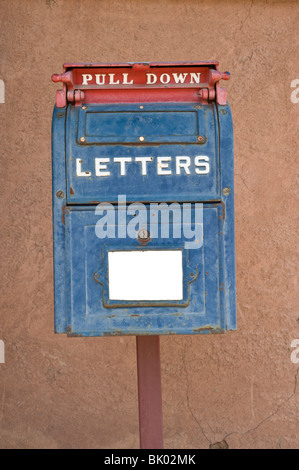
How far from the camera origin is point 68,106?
2125mm

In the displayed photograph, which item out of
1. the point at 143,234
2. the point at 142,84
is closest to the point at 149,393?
the point at 143,234

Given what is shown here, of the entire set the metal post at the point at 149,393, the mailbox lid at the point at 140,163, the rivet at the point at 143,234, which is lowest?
the metal post at the point at 149,393

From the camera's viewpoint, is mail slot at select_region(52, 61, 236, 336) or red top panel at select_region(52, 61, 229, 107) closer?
mail slot at select_region(52, 61, 236, 336)

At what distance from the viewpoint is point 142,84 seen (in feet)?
7.09

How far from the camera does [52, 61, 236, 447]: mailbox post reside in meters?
2.01

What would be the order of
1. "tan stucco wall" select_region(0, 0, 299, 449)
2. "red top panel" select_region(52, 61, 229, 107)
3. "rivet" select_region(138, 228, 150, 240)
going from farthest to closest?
"tan stucco wall" select_region(0, 0, 299, 449) < "red top panel" select_region(52, 61, 229, 107) < "rivet" select_region(138, 228, 150, 240)

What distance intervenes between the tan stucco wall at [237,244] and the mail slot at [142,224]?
49.4 inches

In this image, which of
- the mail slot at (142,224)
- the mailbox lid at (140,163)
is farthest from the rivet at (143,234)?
the mailbox lid at (140,163)

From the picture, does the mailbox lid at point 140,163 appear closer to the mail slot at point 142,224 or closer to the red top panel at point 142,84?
the mail slot at point 142,224

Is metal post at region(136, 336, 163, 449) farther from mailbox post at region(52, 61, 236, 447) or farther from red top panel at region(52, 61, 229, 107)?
red top panel at region(52, 61, 229, 107)

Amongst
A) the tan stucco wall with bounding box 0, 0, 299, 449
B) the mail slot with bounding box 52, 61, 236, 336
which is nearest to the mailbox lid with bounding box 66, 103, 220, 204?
the mail slot with bounding box 52, 61, 236, 336

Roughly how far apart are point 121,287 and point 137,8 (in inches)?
78.1

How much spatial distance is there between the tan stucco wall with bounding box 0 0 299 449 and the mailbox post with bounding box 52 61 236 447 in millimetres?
1245

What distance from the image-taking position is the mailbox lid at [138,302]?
2.01 meters
